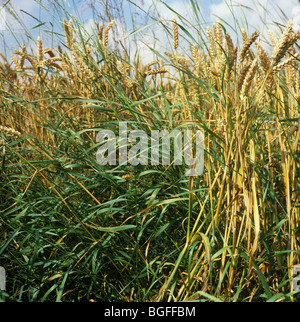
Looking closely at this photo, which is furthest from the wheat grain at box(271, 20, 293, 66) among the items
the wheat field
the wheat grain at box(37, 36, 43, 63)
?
the wheat grain at box(37, 36, 43, 63)

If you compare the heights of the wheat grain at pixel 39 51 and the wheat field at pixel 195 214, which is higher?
the wheat grain at pixel 39 51

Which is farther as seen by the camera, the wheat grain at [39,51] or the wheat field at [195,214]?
the wheat grain at [39,51]

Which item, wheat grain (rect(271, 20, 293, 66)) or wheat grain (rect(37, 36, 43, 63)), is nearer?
wheat grain (rect(271, 20, 293, 66))

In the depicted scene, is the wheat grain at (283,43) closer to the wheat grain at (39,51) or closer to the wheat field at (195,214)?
the wheat field at (195,214)

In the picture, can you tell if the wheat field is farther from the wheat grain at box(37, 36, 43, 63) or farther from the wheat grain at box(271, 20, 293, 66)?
the wheat grain at box(37, 36, 43, 63)

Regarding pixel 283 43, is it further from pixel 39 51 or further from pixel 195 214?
pixel 39 51

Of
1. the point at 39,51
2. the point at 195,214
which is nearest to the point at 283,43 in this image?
the point at 195,214

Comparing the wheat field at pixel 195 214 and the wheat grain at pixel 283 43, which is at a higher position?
the wheat grain at pixel 283 43

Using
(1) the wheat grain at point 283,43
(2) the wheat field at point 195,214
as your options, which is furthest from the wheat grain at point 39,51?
(1) the wheat grain at point 283,43

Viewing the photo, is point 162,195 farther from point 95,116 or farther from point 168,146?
point 95,116

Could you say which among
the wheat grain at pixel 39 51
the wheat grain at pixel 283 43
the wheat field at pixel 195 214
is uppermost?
the wheat grain at pixel 39 51

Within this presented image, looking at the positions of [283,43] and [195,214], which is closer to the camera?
[283,43]

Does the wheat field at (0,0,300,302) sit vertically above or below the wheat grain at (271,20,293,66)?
below

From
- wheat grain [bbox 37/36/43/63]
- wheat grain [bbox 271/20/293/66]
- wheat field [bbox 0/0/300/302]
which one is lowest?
wheat field [bbox 0/0/300/302]
